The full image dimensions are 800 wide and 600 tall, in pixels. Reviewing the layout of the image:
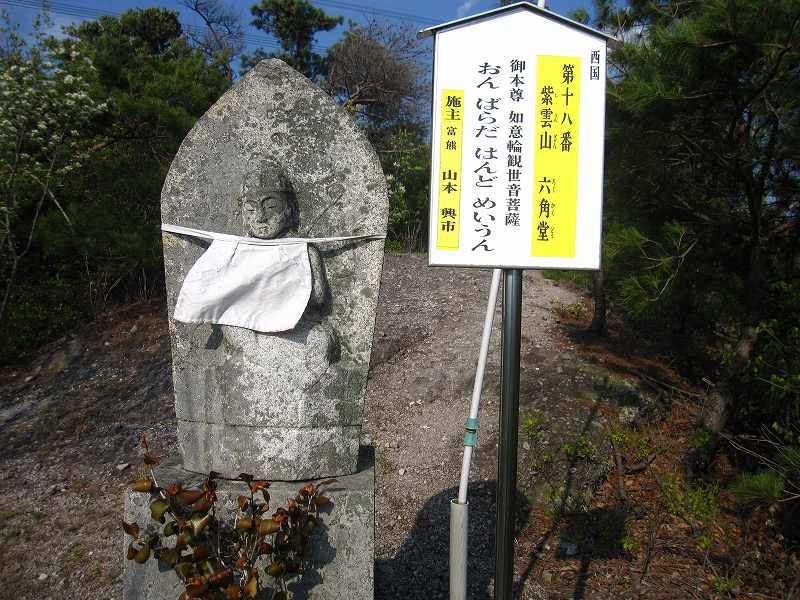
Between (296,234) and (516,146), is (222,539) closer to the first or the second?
(296,234)

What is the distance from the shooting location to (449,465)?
3885 millimetres

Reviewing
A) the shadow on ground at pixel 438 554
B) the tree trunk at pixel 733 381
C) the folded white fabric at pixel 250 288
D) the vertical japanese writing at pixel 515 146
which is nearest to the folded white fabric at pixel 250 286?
the folded white fabric at pixel 250 288

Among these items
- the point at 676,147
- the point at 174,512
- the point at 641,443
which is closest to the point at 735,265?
the point at 676,147

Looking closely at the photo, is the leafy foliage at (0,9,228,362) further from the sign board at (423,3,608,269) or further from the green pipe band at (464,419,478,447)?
the green pipe band at (464,419,478,447)

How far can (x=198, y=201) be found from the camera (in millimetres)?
1745

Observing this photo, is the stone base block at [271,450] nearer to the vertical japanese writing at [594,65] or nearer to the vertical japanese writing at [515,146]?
the vertical japanese writing at [515,146]

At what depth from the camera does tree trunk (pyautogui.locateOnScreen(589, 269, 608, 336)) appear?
18.9 feet

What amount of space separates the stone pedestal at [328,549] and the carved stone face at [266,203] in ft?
2.56

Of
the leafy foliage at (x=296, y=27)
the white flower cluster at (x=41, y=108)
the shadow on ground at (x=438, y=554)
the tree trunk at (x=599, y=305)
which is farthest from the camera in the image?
the leafy foliage at (x=296, y=27)

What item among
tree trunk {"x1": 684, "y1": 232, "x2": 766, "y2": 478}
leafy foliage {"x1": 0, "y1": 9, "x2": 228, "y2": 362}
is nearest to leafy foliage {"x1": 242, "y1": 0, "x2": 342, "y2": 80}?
leafy foliage {"x1": 0, "y1": 9, "x2": 228, "y2": 362}

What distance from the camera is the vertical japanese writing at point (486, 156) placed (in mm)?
1621

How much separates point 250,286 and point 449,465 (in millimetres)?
2631

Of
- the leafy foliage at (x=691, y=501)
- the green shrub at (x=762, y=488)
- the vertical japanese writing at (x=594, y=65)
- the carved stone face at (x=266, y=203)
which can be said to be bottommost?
the leafy foliage at (x=691, y=501)

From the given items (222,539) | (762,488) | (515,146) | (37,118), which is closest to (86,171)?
(37,118)
